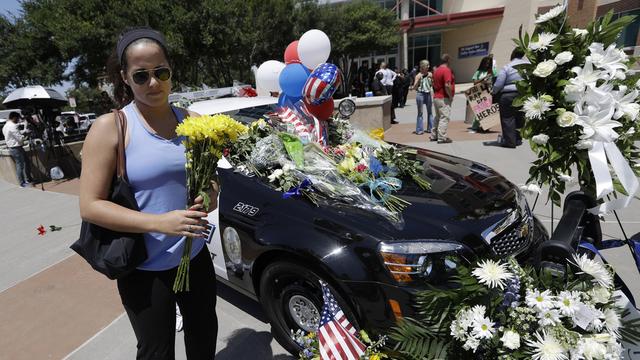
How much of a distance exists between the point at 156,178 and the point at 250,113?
265 centimetres

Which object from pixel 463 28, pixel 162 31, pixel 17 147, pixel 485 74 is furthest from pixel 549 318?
pixel 463 28

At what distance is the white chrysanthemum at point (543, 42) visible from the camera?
131 centimetres

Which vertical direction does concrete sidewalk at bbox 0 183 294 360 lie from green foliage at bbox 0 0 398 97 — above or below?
below

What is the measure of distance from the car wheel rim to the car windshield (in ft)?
6.50

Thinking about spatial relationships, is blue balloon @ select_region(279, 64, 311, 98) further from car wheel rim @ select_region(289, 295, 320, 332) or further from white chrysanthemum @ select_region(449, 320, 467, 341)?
white chrysanthemum @ select_region(449, 320, 467, 341)

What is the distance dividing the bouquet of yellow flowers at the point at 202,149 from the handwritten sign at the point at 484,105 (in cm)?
866

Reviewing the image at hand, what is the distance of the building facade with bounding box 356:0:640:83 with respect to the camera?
25000 millimetres

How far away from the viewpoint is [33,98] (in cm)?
858

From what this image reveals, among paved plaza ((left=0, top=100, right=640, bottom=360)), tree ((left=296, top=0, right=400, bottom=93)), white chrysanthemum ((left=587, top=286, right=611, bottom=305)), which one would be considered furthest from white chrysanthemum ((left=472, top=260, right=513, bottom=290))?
tree ((left=296, top=0, right=400, bottom=93))

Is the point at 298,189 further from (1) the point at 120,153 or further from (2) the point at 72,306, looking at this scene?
(2) the point at 72,306

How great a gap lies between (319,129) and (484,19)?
29.6 metres

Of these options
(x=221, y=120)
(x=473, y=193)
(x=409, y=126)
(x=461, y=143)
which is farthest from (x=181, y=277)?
(x=409, y=126)

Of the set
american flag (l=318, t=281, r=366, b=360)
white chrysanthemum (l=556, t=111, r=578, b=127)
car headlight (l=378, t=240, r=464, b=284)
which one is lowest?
american flag (l=318, t=281, r=366, b=360)

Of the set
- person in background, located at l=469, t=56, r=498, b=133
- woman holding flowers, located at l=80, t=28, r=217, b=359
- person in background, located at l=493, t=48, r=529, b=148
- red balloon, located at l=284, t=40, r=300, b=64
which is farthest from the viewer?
person in background, located at l=469, t=56, r=498, b=133
